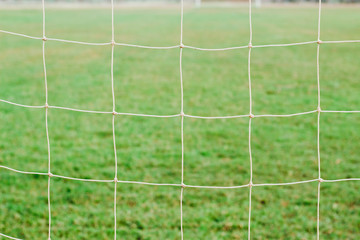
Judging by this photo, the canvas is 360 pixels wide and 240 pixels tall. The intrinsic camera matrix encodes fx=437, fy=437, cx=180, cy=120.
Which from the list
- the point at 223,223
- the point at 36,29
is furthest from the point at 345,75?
the point at 36,29

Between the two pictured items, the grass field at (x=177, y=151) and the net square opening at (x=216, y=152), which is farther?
the net square opening at (x=216, y=152)

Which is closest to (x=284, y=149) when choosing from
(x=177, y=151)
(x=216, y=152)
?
(x=216, y=152)

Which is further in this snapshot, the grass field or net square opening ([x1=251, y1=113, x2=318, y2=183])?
net square opening ([x1=251, y1=113, x2=318, y2=183])

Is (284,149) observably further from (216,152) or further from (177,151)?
(177,151)

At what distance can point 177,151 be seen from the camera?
129 inches

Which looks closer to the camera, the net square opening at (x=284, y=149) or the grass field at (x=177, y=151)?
the grass field at (x=177, y=151)

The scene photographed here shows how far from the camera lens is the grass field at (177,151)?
2.31 meters

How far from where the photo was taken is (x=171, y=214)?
2385mm

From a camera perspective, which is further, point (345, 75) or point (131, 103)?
point (345, 75)

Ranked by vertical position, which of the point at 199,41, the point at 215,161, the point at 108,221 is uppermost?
the point at 199,41

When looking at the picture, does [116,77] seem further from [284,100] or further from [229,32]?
[229,32]

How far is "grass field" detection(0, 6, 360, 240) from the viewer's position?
7.59 ft

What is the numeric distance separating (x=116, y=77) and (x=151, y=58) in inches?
76.6

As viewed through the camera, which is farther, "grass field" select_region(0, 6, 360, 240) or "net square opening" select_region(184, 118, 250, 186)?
"net square opening" select_region(184, 118, 250, 186)
